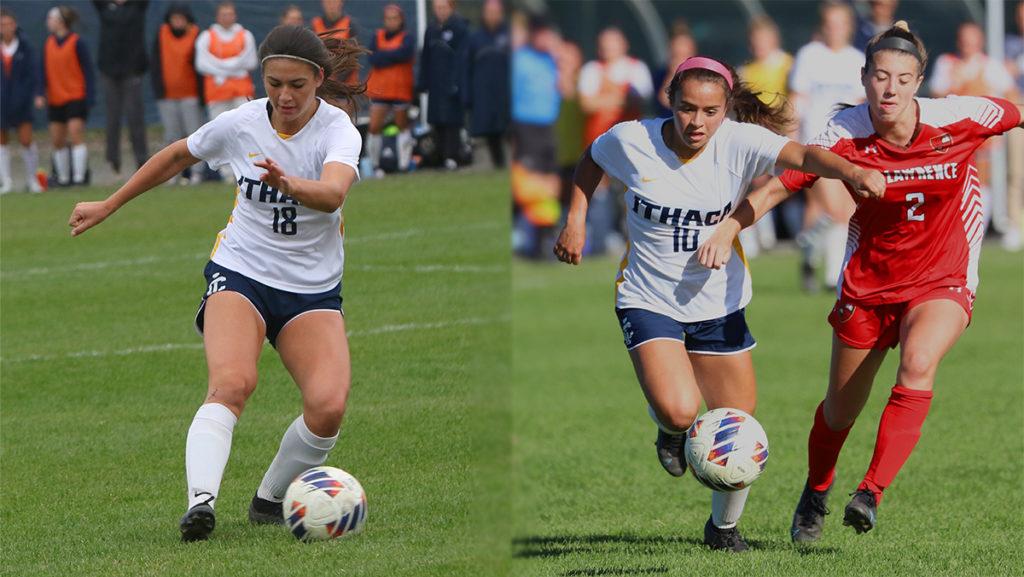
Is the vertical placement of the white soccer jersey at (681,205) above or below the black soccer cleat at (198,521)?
above

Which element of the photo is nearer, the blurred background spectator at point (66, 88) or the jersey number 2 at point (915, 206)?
the jersey number 2 at point (915, 206)

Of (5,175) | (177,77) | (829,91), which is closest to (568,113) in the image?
(829,91)

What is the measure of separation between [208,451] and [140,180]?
1.04m

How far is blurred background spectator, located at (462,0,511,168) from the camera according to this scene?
5531 millimetres

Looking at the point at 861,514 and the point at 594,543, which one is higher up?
the point at 861,514

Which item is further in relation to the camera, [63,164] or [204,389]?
[63,164]

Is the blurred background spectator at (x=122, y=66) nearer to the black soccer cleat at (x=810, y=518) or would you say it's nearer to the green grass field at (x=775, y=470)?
the green grass field at (x=775, y=470)

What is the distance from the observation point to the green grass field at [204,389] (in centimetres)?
582

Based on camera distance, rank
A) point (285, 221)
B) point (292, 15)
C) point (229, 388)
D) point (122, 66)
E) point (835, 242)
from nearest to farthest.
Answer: point (229, 388) < point (285, 221) < point (292, 15) < point (122, 66) < point (835, 242)

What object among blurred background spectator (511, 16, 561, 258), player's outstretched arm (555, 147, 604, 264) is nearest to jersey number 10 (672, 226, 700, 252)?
player's outstretched arm (555, 147, 604, 264)

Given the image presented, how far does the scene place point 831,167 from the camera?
5.84m

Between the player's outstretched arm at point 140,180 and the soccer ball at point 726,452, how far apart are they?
214cm

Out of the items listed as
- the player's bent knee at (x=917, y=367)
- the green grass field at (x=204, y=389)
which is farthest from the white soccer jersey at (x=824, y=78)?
the player's bent knee at (x=917, y=367)

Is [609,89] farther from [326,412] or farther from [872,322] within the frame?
[326,412]
